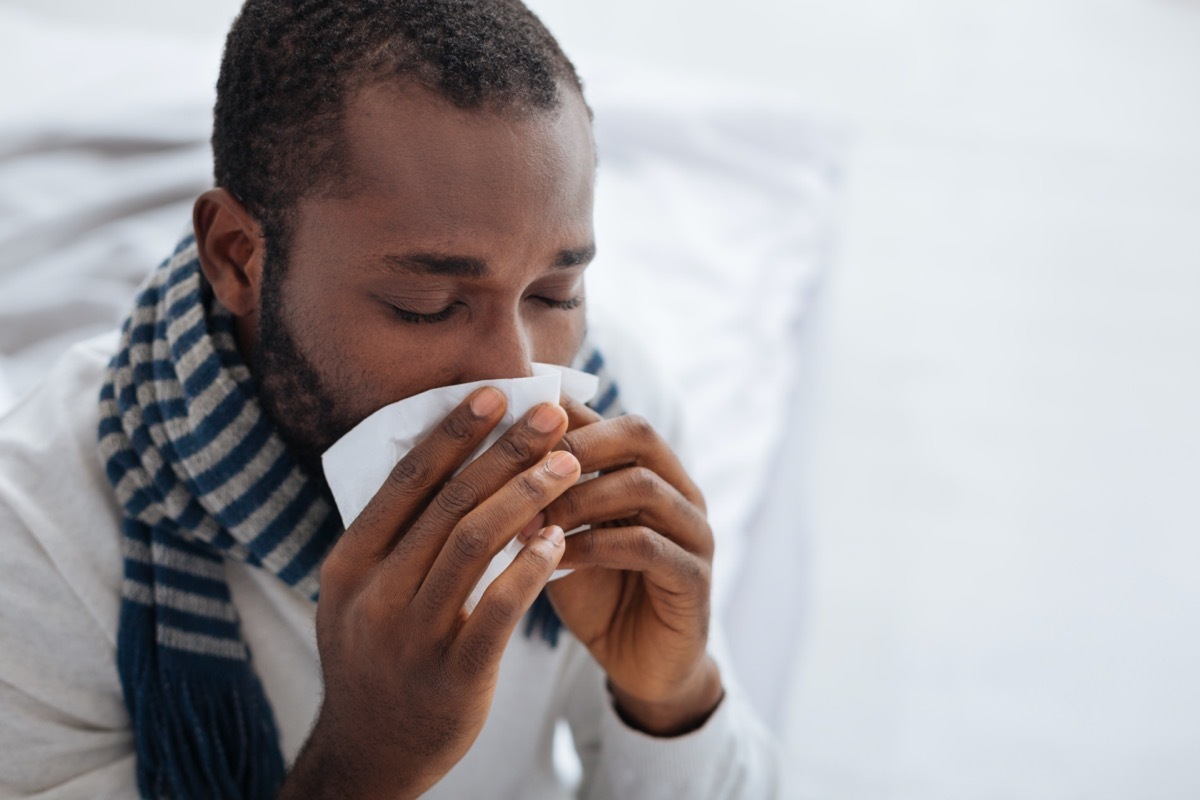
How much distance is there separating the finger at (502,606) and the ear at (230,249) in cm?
36

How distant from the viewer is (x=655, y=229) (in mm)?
2125

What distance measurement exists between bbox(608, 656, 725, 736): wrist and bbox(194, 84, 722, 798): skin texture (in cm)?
20

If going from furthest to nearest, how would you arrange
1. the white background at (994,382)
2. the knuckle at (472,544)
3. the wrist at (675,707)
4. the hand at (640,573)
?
the white background at (994,382) → the wrist at (675,707) → the hand at (640,573) → the knuckle at (472,544)

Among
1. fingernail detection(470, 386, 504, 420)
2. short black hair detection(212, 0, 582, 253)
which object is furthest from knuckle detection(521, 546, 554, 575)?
short black hair detection(212, 0, 582, 253)

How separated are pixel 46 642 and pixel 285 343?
335 mm

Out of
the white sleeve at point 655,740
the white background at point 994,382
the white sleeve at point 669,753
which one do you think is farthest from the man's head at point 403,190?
the white background at point 994,382

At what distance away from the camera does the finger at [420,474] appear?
3.01 feet

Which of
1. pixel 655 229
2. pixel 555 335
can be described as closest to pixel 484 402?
pixel 555 335

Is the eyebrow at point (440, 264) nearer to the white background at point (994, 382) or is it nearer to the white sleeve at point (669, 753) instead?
the white sleeve at point (669, 753)

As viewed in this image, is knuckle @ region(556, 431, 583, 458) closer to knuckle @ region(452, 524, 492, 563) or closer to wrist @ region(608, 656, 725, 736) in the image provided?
knuckle @ region(452, 524, 492, 563)

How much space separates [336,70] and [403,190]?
0.12 m

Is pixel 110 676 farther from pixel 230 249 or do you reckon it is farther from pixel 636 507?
pixel 636 507

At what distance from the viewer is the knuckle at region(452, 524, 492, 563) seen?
2.89 ft

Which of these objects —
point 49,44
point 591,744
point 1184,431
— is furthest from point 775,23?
point 591,744
